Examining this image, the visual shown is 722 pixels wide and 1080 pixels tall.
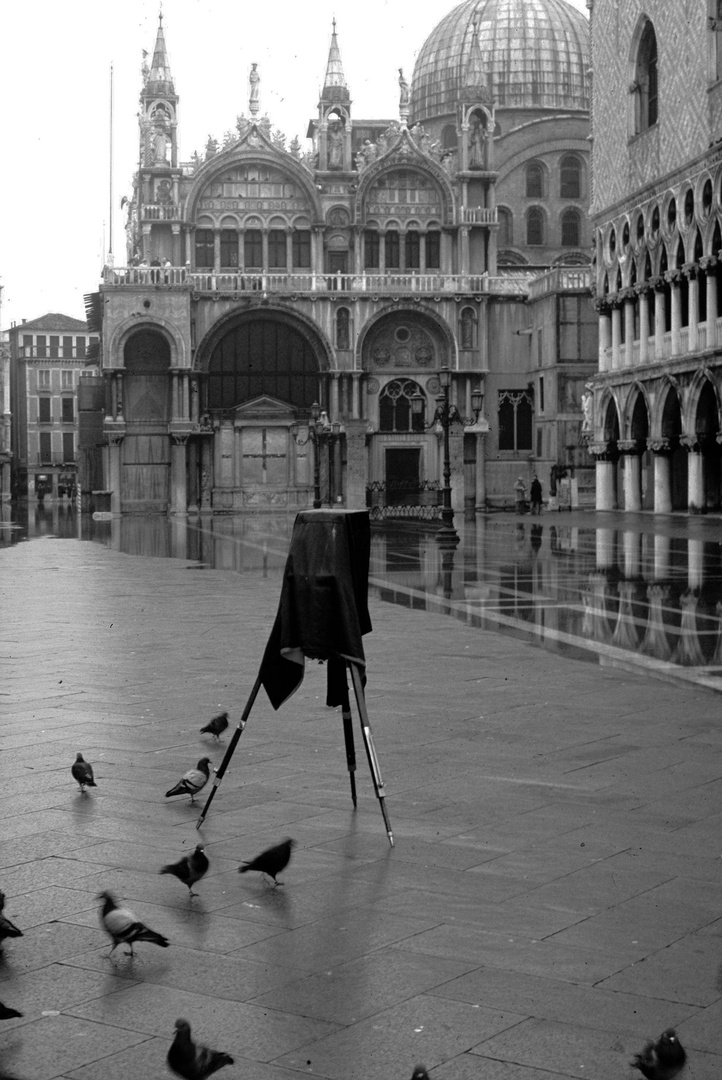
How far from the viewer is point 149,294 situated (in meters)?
58.2

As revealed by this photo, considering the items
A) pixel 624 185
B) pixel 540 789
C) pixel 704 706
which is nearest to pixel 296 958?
pixel 540 789

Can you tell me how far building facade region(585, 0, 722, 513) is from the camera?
41125 millimetres

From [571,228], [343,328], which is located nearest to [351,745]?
[343,328]

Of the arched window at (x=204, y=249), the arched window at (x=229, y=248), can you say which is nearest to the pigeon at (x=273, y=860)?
the arched window at (x=229, y=248)

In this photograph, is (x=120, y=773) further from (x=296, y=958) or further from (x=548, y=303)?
(x=548, y=303)

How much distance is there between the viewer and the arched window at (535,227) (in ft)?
227

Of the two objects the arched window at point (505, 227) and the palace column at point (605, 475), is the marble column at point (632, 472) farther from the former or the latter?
the arched window at point (505, 227)

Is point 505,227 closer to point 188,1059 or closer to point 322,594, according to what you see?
point 322,594

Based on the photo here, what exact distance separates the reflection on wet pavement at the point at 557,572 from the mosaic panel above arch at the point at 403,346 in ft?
53.2

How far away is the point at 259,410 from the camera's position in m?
59.4

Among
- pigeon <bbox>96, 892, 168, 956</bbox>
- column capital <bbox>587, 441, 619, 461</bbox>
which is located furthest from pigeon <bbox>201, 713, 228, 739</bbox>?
column capital <bbox>587, 441, 619, 461</bbox>

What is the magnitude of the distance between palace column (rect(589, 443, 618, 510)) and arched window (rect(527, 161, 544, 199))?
74.1 ft

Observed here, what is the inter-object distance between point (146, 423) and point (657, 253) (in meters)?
22.3

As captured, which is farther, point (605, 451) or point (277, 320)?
point (277, 320)
